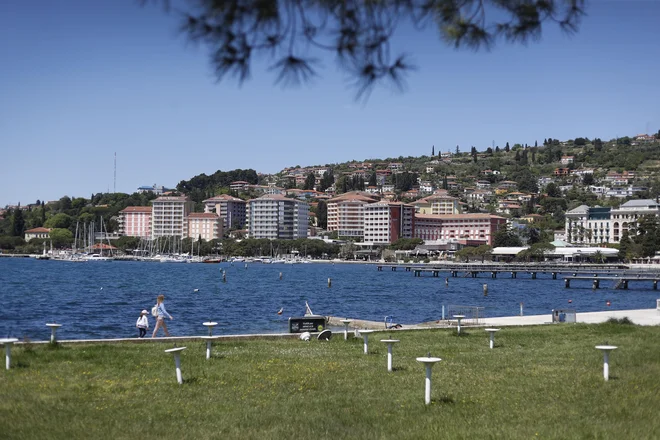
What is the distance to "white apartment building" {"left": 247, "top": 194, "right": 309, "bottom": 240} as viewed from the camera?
603 feet

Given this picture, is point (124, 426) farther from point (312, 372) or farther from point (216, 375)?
point (312, 372)

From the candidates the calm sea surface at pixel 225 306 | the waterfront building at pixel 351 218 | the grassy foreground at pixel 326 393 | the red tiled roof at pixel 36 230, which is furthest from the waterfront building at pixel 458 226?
the grassy foreground at pixel 326 393

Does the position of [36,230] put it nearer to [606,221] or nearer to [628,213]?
[606,221]

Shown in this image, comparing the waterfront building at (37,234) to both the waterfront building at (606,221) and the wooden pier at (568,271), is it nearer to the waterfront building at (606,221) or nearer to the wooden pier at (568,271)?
the wooden pier at (568,271)

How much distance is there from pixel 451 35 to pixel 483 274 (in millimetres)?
103164

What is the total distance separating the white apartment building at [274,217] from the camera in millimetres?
183750

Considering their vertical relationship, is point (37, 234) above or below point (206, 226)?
below

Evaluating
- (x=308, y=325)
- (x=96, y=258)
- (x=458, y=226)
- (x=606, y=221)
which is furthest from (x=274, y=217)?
(x=308, y=325)

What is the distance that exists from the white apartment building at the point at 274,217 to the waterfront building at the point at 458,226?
30.5 meters

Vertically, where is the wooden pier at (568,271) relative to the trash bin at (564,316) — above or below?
below

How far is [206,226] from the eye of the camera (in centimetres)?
19175

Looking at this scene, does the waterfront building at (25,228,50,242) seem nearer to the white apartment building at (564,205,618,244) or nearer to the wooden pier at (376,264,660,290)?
the wooden pier at (376,264,660,290)

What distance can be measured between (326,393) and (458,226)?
17511 cm

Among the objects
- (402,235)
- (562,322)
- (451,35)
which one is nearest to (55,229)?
(402,235)
